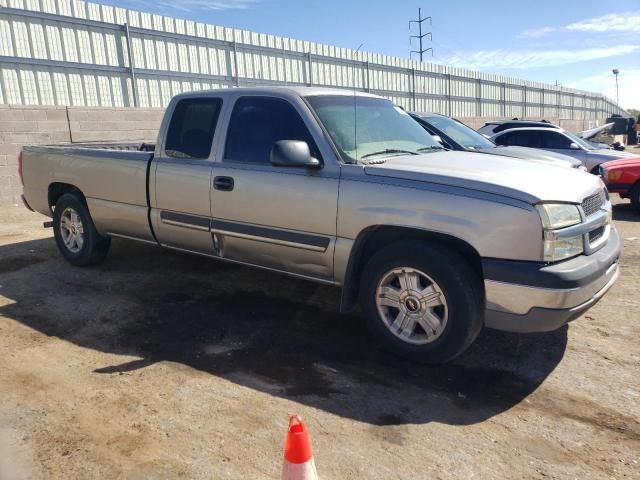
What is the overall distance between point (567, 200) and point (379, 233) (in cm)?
128

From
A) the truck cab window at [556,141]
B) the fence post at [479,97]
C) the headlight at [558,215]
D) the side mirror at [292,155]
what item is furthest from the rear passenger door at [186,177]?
the fence post at [479,97]

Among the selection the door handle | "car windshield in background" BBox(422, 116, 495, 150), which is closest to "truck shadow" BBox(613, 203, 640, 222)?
"car windshield in background" BBox(422, 116, 495, 150)

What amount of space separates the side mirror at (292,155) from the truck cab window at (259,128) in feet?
0.85

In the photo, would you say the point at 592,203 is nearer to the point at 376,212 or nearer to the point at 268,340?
the point at 376,212

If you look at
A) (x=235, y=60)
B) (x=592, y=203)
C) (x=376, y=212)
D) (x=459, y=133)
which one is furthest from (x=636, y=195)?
(x=235, y=60)

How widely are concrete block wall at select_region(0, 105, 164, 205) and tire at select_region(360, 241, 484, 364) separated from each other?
6589mm

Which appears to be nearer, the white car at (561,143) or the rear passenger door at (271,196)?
the rear passenger door at (271,196)

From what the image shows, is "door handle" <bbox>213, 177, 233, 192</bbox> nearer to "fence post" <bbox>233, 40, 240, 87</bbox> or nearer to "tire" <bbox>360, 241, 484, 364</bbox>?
"tire" <bbox>360, 241, 484, 364</bbox>

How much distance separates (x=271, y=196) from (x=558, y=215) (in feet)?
6.93

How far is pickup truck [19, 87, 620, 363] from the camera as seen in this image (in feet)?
10.7

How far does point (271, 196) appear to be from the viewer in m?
4.23

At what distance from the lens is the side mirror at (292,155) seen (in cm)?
384

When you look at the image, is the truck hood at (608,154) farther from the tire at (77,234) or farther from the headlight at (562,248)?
the tire at (77,234)

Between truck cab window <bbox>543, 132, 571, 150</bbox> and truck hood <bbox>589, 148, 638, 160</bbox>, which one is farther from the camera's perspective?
truck cab window <bbox>543, 132, 571, 150</bbox>
